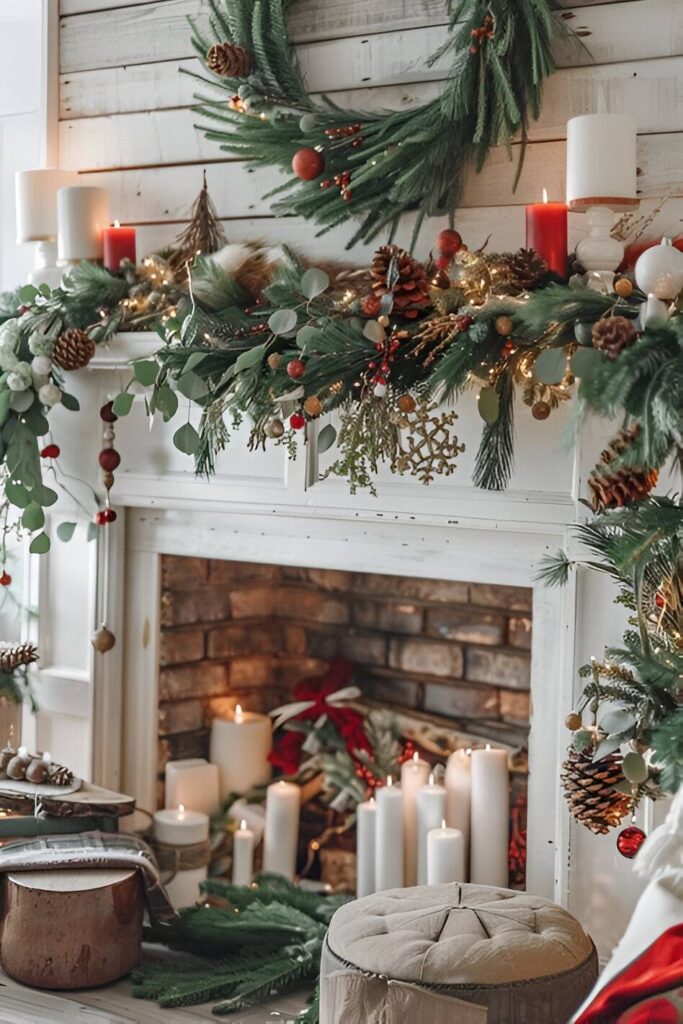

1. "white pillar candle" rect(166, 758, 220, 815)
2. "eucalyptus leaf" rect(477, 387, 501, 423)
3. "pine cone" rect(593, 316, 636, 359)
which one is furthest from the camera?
"white pillar candle" rect(166, 758, 220, 815)

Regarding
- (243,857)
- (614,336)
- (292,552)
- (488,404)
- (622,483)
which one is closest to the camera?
(614,336)

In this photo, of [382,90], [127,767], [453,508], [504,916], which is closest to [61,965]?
[127,767]

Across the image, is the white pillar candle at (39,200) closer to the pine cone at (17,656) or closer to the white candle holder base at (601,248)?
the pine cone at (17,656)

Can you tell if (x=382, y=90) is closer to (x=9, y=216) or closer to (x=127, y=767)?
(x=9, y=216)

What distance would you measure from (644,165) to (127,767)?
158 cm

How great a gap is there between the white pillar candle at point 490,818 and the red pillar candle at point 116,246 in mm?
1186

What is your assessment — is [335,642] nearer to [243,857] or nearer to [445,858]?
[243,857]

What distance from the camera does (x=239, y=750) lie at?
Result: 2.90 metres

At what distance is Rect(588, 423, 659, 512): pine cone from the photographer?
185cm

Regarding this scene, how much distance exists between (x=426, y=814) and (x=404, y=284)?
108cm

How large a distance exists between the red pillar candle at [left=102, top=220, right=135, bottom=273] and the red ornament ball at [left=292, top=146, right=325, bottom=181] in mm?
430

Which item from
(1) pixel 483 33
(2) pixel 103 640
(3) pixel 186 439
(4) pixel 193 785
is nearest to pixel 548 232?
(1) pixel 483 33

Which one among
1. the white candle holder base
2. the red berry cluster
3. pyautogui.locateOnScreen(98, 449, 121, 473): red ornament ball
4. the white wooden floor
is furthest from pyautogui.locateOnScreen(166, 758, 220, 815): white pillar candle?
the red berry cluster

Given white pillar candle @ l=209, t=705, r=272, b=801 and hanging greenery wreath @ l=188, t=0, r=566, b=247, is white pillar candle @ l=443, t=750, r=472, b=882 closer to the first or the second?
white pillar candle @ l=209, t=705, r=272, b=801
